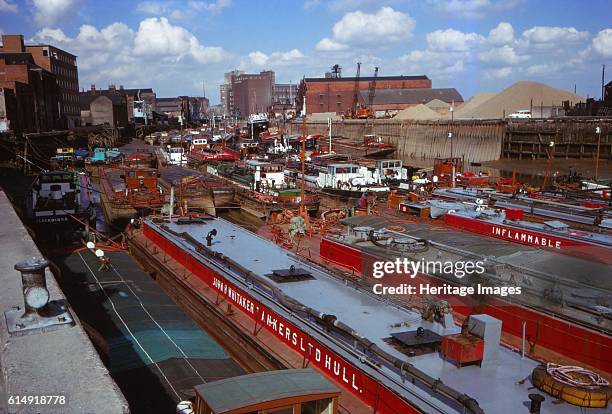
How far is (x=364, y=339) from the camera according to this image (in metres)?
9.98

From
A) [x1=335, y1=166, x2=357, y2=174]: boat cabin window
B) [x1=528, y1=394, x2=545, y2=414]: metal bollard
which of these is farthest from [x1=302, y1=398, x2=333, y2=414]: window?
[x1=335, y1=166, x2=357, y2=174]: boat cabin window

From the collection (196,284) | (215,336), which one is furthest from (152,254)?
(215,336)

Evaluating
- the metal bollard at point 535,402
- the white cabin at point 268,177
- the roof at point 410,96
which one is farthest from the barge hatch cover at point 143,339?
the roof at point 410,96

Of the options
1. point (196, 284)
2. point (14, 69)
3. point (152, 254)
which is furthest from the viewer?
point (14, 69)

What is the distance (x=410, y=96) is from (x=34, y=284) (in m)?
137

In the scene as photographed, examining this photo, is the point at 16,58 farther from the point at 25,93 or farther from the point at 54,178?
the point at 54,178

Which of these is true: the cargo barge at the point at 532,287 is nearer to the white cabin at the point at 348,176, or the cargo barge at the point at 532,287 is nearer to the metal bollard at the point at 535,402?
the metal bollard at the point at 535,402

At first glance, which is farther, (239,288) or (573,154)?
(573,154)

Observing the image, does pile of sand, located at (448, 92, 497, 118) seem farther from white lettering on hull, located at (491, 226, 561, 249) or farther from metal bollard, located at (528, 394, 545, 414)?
metal bollard, located at (528, 394, 545, 414)

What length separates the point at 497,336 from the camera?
9.43 metres

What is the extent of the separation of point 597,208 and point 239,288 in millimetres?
18530

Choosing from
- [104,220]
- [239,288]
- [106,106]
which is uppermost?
[106,106]

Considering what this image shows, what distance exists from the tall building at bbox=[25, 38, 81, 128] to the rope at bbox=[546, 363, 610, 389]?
109m

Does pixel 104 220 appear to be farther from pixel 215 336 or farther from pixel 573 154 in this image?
pixel 573 154
